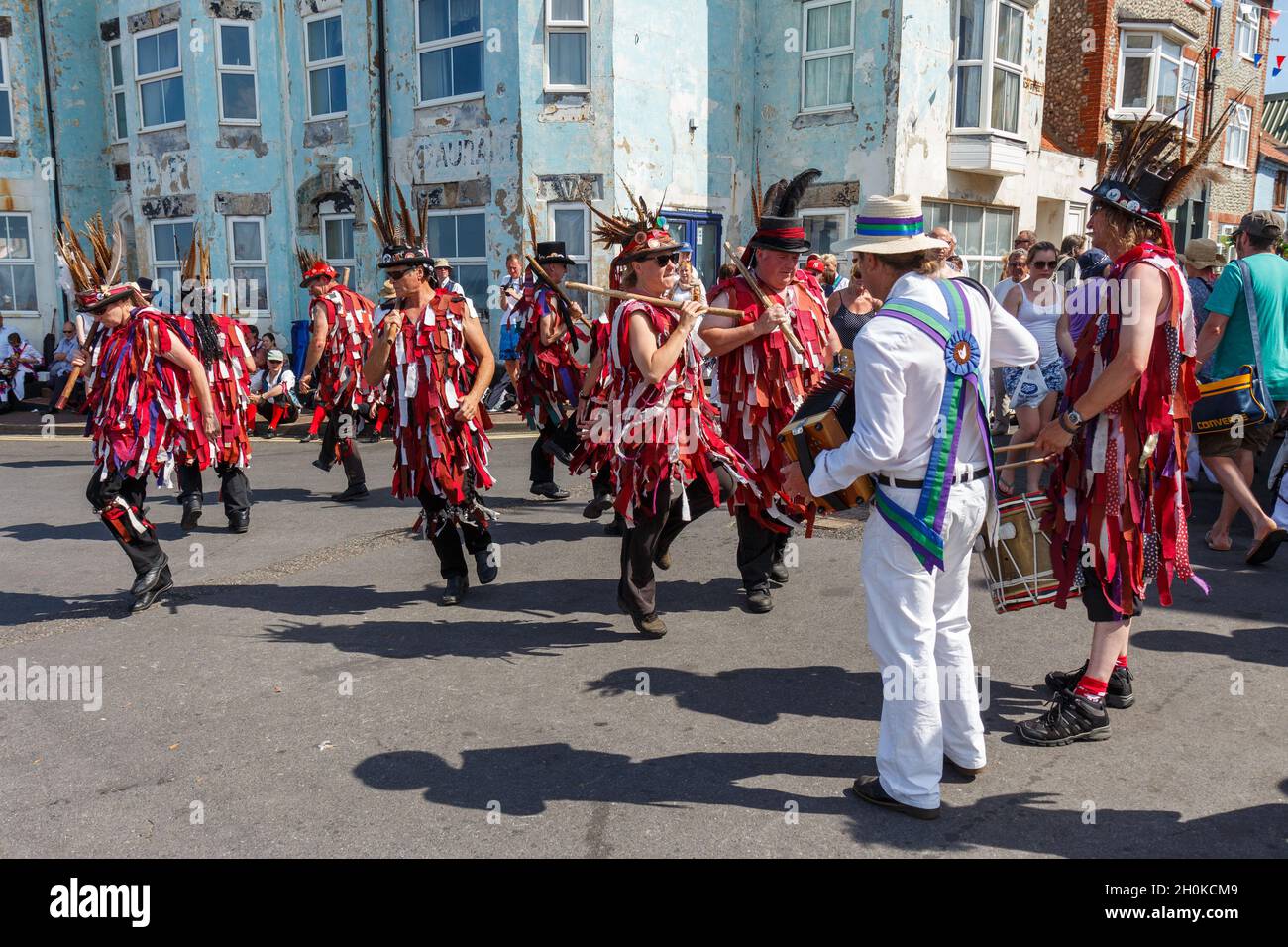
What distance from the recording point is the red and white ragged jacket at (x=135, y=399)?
5.92m

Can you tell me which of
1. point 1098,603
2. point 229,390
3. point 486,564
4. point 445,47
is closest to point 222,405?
point 229,390

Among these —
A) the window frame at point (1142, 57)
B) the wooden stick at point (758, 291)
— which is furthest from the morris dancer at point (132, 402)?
the window frame at point (1142, 57)

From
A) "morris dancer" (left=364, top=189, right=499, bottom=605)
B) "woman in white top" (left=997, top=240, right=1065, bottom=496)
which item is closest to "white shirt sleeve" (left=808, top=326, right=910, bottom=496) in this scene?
"morris dancer" (left=364, top=189, right=499, bottom=605)

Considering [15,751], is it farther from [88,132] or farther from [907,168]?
[88,132]

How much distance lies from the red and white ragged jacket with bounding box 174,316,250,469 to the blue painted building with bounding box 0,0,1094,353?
7.38 meters

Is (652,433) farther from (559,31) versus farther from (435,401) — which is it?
(559,31)

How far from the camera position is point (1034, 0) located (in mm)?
17875

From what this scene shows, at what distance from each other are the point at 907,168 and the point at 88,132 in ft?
51.9

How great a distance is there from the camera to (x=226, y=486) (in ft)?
25.9

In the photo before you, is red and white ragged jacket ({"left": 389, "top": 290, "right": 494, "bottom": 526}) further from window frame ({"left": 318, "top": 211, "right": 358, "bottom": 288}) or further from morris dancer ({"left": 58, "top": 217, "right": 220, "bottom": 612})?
window frame ({"left": 318, "top": 211, "right": 358, "bottom": 288})

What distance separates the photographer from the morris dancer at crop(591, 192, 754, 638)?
5.05 meters

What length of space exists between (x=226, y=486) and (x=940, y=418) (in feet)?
20.4

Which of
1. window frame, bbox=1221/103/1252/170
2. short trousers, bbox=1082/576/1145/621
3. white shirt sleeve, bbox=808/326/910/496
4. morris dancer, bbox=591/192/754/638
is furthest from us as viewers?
window frame, bbox=1221/103/1252/170
